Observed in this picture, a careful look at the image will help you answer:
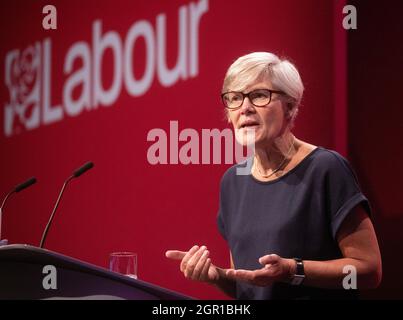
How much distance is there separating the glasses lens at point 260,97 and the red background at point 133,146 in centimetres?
87

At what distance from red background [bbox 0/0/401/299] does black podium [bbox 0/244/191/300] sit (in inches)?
60.3

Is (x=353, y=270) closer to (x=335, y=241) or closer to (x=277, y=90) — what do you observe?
(x=335, y=241)

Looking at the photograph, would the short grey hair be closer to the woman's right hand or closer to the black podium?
the woman's right hand

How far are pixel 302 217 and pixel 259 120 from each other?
1.04ft

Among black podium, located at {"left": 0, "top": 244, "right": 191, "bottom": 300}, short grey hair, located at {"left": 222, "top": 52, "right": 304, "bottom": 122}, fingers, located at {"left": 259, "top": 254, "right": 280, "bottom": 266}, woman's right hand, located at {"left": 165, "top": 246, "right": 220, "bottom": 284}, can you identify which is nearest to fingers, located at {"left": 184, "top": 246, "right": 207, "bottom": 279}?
woman's right hand, located at {"left": 165, "top": 246, "right": 220, "bottom": 284}

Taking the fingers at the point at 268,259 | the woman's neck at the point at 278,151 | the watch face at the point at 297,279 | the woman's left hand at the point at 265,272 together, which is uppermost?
the woman's neck at the point at 278,151

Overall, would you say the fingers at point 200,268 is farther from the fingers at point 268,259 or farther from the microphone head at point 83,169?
the microphone head at point 83,169

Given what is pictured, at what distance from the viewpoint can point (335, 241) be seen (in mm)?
1490

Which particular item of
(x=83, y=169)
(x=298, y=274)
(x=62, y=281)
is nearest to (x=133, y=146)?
(x=83, y=169)

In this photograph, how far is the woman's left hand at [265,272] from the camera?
1.21 meters

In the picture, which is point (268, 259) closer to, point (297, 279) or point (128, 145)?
point (297, 279)

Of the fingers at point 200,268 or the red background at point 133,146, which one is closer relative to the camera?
the fingers at point 200,268

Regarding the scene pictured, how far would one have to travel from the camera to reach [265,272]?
124cm

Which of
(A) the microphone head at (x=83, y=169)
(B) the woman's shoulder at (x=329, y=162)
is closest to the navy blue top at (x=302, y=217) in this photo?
(B) the woman's shoulder at (x=329, y=162)
